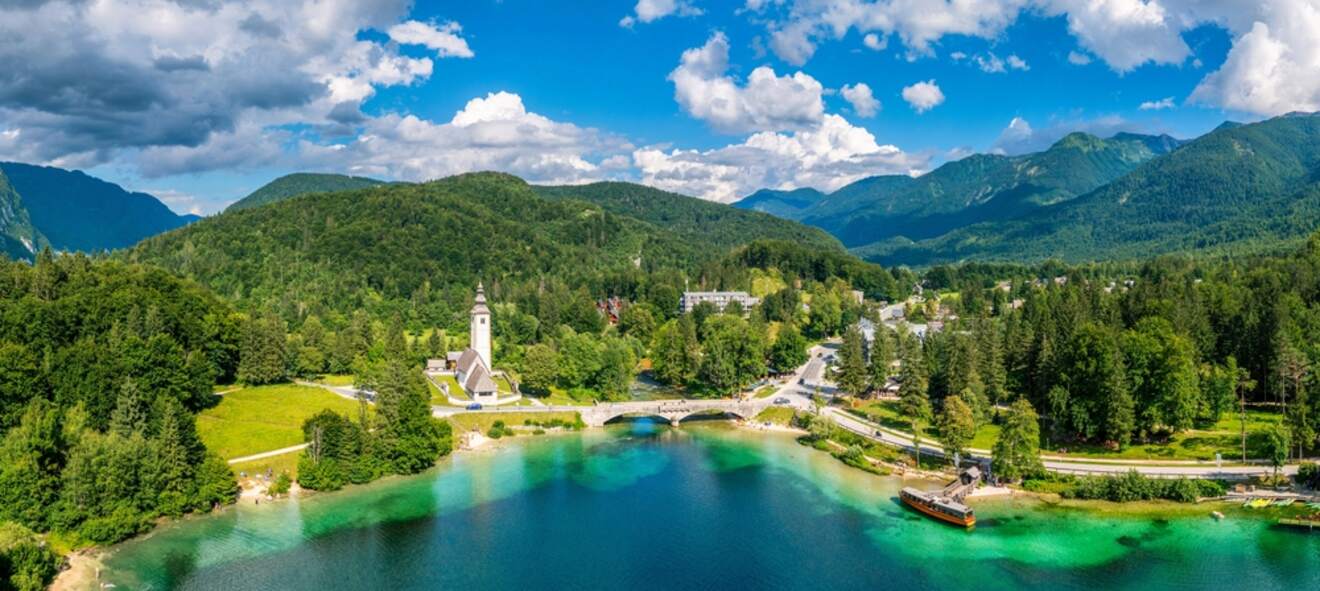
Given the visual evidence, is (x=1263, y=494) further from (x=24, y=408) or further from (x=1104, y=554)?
(x=24, y=408)

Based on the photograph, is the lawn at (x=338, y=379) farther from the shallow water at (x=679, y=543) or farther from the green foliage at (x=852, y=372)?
the green foliage at (x=852, y=372)

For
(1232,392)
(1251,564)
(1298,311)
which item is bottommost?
(1251,564)

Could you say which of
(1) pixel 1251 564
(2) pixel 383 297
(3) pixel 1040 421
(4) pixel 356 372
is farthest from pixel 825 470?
(2) pixel 383 297

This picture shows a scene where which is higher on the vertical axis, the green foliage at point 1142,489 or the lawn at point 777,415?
the lawn at point 777,415

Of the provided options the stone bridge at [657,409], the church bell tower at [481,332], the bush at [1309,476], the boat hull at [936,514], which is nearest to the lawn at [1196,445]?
the bush at [1309,476]

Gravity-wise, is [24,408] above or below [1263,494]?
above
